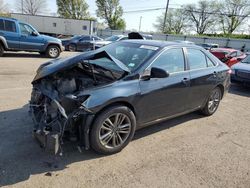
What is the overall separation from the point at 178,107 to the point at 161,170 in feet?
4.83

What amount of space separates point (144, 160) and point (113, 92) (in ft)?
3.54

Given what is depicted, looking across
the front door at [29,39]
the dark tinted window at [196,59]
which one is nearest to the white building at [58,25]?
the front door at [29,39]

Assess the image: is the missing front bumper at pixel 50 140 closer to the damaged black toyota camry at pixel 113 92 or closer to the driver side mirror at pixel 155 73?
the damaged black toyota camry at pixel 113 92

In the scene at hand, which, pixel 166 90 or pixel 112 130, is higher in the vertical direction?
pixel 166 90

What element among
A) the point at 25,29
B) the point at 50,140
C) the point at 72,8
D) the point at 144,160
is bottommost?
the point at 144,160

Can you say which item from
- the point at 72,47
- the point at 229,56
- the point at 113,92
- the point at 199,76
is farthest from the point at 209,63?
the point at 72,47

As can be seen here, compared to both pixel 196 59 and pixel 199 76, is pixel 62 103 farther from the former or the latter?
pixel 196 59

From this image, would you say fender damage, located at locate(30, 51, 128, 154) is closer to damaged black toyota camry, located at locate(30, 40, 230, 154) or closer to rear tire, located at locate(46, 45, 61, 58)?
damaged black toyota camry, located at locate(30, 40, 230, 154)

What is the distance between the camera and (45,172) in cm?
294

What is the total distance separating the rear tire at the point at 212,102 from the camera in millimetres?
5216

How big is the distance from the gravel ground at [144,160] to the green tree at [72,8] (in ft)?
170

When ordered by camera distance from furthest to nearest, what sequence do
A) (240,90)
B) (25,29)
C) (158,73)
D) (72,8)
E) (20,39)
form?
1. (72,8)
2. (25,29)
3. (20,39)
4. (240,90)
5. (158,73)

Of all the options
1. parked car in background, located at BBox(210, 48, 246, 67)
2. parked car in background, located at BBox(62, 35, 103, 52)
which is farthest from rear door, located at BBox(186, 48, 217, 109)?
parked car in background, located at BBox(62, 35, 103, 52)

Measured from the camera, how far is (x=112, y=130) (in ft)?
11.2
